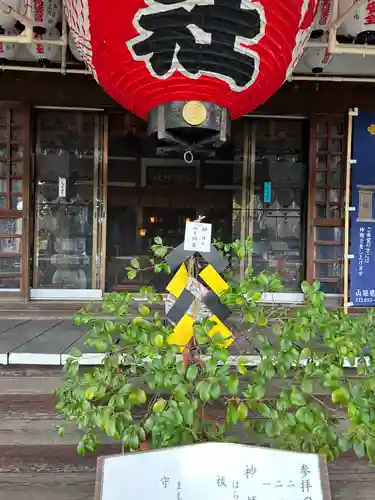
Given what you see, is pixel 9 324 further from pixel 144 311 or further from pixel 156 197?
pixel 156 197

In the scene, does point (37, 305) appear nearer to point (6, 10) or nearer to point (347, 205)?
point (6, 10)

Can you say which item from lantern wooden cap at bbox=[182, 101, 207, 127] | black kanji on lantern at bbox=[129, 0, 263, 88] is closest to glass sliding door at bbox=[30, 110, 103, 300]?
lantern wooden cap at bbox=[182, 101, 207, 127]

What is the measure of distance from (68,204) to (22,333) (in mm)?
2307

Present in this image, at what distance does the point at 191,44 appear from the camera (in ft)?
5.96

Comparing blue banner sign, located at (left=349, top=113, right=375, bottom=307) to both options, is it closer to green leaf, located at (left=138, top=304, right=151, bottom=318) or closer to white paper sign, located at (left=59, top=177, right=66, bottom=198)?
white paper sign, located at (left=59, top=177, right=66, bottom=198)

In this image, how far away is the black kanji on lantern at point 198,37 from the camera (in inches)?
68.0

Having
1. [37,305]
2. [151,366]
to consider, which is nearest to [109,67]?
[151,366]

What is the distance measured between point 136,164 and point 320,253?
2.77m

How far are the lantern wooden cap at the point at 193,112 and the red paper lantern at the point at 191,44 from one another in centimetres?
3

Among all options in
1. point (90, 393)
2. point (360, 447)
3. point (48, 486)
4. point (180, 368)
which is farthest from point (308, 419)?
point (48, 486)

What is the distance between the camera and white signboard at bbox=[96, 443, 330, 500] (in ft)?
4.65

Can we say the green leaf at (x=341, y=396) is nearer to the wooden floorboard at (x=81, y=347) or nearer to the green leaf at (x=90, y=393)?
the green leaf at (x=90, y=393)

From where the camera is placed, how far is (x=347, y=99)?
4906 mm

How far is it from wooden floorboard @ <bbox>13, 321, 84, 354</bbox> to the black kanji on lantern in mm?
2027
